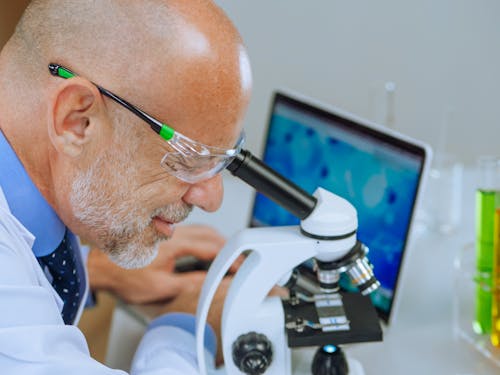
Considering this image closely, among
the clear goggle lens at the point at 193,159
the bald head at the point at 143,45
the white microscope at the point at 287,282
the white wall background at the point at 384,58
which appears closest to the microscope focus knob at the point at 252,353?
the white microscope at the point at 287,282

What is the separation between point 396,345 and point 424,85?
1003 millimetres

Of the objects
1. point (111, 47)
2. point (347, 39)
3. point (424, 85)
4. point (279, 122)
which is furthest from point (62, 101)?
point (424, 85)

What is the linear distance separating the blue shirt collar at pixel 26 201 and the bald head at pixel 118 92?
0.05ft

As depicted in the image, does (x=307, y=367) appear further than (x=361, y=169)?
No

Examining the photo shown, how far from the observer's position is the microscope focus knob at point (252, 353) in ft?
3.41

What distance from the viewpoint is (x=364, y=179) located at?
1303 mm

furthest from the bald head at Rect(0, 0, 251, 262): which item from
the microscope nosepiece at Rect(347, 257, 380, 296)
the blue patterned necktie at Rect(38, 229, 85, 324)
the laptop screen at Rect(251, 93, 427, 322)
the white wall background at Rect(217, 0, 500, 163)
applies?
the white wall background at Rect(217, 0, 500, 163)

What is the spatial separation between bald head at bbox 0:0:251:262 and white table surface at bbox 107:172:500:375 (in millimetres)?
398

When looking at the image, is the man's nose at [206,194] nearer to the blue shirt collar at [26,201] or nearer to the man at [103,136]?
the man at [103,136]

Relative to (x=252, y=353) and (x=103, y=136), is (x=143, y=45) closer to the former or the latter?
(x=103, y=136)

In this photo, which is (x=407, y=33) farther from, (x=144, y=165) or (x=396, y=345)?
(x=144, y=165)

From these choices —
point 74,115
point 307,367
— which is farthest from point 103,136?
point 307,367

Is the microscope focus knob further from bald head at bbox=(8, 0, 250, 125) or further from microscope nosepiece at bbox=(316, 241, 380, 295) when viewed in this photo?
bald head at bbox=(8, 0, 250, 125)

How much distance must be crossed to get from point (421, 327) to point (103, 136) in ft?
2.29
